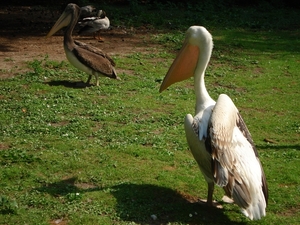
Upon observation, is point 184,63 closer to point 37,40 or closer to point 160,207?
point 160,207

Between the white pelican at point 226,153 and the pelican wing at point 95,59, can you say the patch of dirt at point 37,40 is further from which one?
the white pelican at point 226,153

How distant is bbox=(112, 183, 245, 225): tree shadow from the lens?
559 cm

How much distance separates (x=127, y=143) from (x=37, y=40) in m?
6.32

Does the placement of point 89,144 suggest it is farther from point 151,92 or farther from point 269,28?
point 269,28

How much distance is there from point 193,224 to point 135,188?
3.05 ft

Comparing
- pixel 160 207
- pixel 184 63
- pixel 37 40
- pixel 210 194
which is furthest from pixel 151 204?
pixel 37 40

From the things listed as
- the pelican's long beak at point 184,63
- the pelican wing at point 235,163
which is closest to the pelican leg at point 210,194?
the pelican wing at point 235,163

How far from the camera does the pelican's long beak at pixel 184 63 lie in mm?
6555

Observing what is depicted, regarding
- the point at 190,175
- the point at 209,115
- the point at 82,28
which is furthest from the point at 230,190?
the point at 82,28

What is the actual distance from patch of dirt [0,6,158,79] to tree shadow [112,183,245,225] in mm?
5136

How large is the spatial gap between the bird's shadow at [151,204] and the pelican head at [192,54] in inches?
53.8

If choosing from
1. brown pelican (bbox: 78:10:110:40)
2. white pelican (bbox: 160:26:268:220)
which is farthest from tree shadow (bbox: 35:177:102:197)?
brown pelican (bbox: 78:10:110:40)

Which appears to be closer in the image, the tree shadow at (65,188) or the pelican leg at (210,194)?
the pelican leg at (210,194)

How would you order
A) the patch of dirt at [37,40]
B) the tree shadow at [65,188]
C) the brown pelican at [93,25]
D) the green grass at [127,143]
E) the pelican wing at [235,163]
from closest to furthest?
the pelican wing at [235,163] → the green grass at [127,143] → the tree shadow at [65,188] → the patch of dirt at [37,40] → the brown pelican at [93,25]
